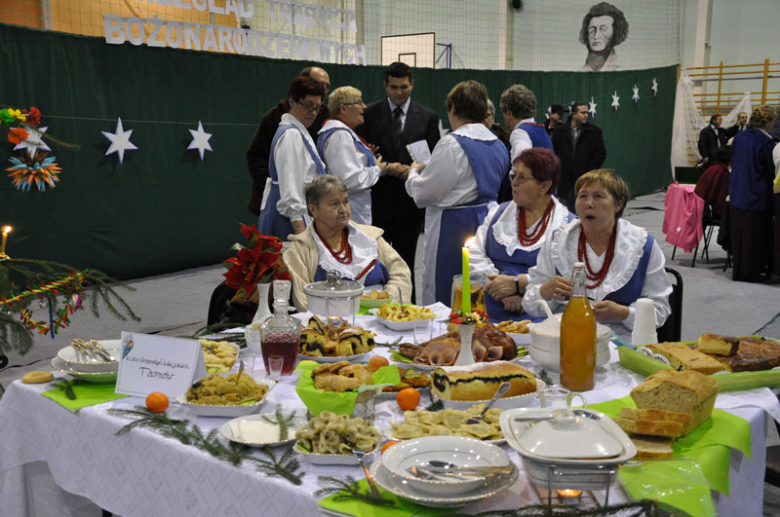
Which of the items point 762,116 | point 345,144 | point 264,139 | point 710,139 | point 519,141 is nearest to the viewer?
point 345,144

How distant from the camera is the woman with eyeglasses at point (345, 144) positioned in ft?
14.0

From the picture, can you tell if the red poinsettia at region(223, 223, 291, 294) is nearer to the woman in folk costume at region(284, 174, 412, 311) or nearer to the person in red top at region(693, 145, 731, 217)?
the woman in folk costume at region(284, 174, 412, 311)

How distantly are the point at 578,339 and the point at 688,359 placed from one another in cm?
32

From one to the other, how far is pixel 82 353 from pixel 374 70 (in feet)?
22.5

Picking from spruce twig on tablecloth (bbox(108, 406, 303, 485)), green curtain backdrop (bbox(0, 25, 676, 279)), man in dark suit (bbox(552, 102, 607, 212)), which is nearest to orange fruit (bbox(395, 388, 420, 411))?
spruce twig on tablecloth (bbox(108, 406, 303, 485))

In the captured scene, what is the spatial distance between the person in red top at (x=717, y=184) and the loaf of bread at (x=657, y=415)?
6.52 m

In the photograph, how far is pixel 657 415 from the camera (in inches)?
54.7

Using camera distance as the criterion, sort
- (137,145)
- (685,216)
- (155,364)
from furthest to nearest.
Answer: (685,216), (137,145), (155,364)

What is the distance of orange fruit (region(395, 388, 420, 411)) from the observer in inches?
62.4

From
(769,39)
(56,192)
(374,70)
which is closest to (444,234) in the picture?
(56,192)

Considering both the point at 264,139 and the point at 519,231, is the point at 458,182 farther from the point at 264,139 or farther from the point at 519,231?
the point at 264,139

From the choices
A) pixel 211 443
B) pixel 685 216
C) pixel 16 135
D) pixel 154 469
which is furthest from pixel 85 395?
pixel 685 216

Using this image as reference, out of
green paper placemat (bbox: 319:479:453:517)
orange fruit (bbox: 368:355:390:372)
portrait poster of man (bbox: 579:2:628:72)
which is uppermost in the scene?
portrait poster of man (bbox: 579:2:628:72)

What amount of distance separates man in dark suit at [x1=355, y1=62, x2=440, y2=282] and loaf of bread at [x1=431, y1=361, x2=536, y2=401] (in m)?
3.48
